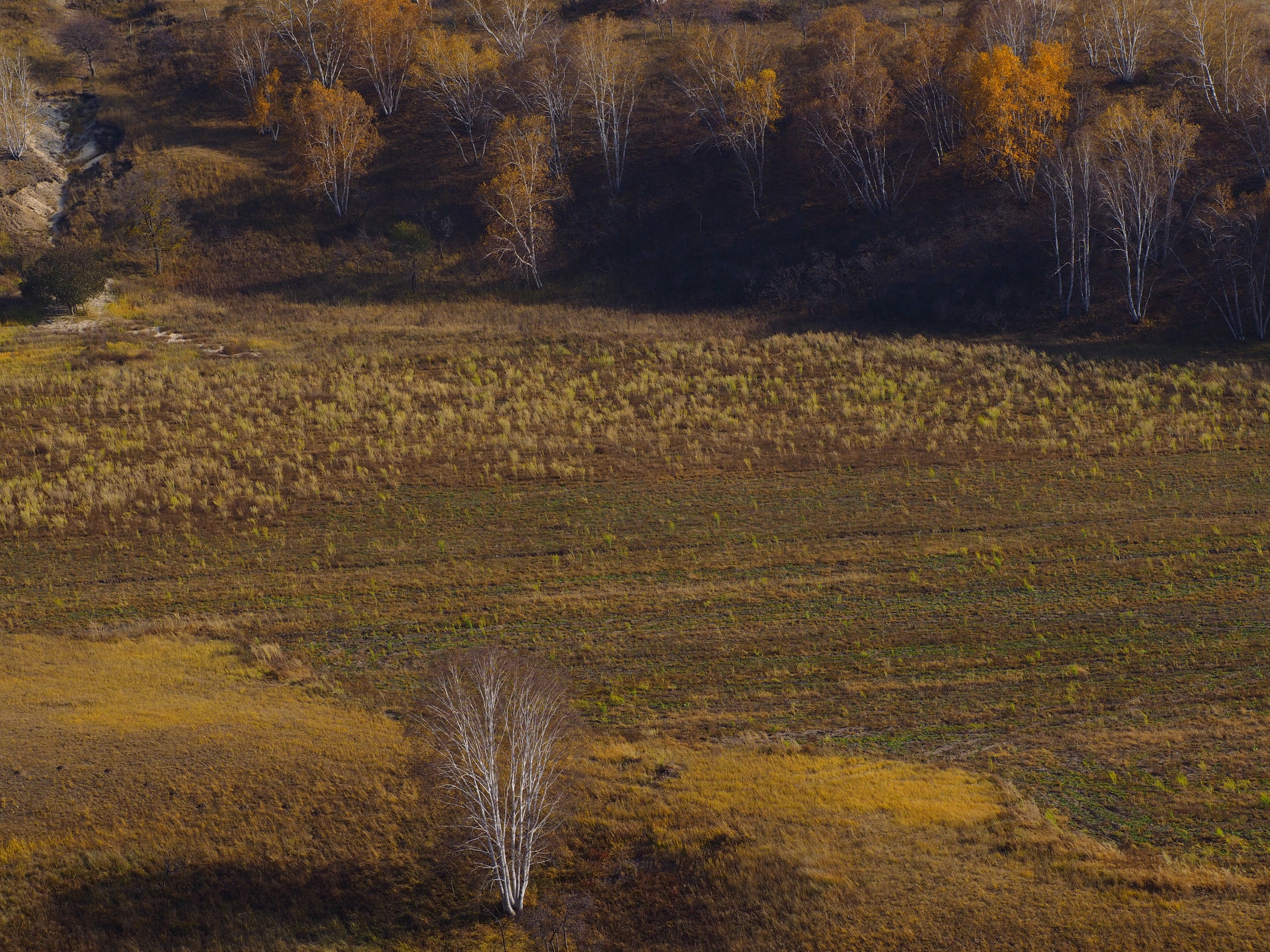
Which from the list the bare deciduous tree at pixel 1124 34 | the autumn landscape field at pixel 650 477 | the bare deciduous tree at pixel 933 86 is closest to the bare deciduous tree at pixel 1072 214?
the autumn landscape field at pixel 650 477

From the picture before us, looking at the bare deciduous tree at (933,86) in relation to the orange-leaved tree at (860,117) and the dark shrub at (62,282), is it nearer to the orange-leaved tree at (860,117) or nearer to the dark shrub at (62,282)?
the orange-leaved tree at (860,117)

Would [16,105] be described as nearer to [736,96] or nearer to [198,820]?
[736,96]

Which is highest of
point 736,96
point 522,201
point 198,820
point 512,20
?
point 512,20

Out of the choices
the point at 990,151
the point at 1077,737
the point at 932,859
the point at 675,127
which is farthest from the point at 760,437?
the point at 675,127

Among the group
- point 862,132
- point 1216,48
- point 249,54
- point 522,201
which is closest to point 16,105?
point 249,54

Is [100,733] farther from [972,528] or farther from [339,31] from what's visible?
[339,31]

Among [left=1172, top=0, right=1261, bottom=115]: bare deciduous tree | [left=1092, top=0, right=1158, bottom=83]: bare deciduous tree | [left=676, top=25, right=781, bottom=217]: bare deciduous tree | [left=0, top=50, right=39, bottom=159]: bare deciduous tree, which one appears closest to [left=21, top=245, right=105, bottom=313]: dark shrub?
[left=0, top=50, right=39, bottom=159]: bare deciduous tree
